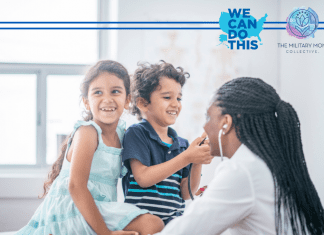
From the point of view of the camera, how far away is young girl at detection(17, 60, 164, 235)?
105 cm

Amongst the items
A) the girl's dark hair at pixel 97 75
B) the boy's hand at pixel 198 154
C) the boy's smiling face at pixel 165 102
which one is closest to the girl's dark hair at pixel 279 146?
the boy's hand at pixel 198 154

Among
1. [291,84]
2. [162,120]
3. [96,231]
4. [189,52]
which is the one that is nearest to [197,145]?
[162,120]

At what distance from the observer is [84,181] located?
1058mm

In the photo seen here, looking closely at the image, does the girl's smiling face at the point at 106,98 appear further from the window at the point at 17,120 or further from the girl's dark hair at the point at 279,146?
the window at the point at 17,120

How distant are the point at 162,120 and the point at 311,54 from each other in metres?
1.38

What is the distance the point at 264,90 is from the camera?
2.80 feet

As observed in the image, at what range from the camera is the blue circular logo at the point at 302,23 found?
2113 millimetres

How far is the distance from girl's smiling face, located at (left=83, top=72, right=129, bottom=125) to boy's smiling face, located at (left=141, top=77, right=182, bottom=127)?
0.47ft

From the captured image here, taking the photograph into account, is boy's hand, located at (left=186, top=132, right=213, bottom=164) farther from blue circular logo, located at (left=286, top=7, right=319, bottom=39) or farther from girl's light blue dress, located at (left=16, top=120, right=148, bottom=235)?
blue circular logo, located at (left=286, top=7, right=319, bottom=39)

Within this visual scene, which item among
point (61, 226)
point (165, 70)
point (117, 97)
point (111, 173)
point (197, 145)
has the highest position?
point (165, 70)

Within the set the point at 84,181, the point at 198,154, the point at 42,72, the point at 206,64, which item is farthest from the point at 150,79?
the point at 42,72

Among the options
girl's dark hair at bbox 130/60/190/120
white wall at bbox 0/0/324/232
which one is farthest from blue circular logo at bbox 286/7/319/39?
girl's dark hair at bbox 130/60/190/120

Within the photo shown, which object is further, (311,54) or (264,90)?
(311,54)

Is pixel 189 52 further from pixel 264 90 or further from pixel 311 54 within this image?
pixel 264 90
